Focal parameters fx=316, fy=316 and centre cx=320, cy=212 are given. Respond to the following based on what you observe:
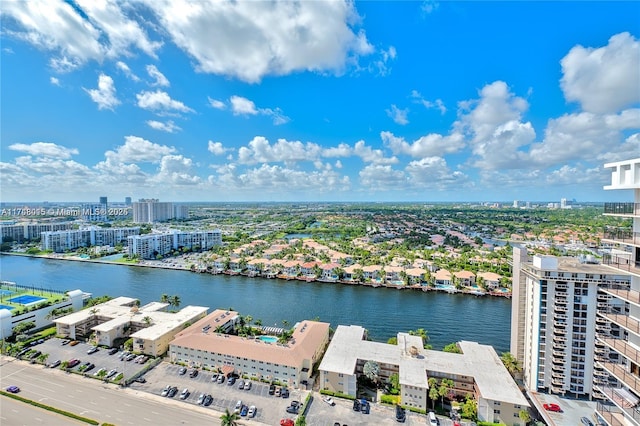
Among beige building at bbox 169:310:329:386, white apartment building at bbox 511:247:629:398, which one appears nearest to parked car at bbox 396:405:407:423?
beige building at bbox 169:310:329:386

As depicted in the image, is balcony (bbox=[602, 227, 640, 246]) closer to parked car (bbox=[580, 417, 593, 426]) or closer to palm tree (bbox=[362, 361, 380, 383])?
parked car (bbox=[580, 417, 593, 426])

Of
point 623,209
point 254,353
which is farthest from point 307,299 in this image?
point 623,209

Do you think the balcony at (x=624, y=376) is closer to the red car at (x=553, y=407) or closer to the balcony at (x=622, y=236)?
the balcony at (x=622, y=236)

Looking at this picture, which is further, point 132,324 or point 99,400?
point 132,324

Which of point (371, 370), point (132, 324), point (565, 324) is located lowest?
point (132, 324)

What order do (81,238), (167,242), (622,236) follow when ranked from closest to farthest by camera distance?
(622,236), (167,242), (81,238)

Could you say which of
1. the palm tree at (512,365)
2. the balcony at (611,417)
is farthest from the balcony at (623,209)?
the palm tree at (512,365)

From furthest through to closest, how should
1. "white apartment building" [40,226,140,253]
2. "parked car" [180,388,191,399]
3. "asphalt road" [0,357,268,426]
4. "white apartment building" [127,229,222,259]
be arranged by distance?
1. "white apartment building" [40,226,140,253]
2. "white apartment building" [127,229,222,259]
3. "parked car" [180,388,191,399]
4. "asphalt road" [0,357,268,426]

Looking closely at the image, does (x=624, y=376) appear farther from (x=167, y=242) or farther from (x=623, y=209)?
(x=167, y=242)
